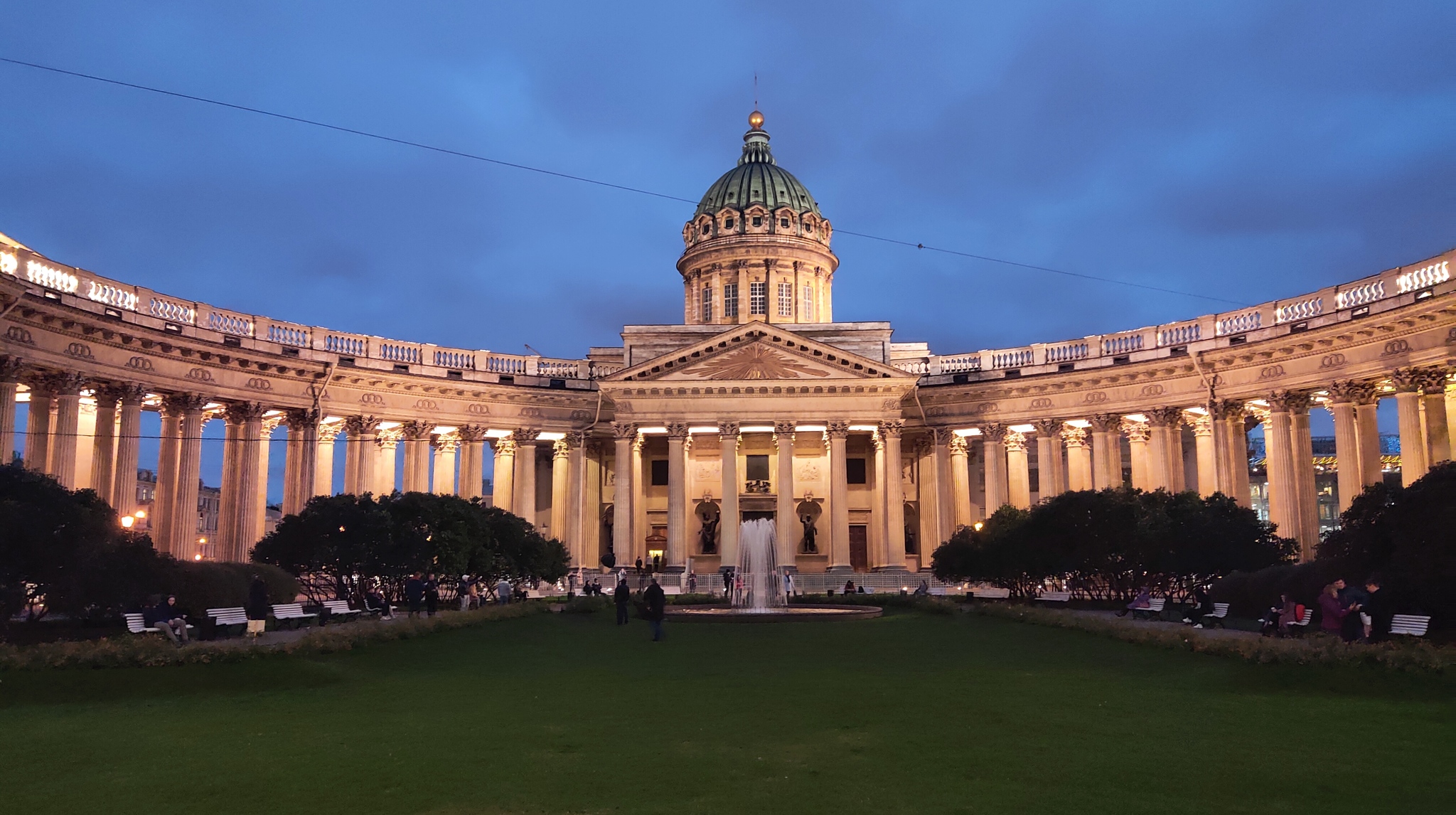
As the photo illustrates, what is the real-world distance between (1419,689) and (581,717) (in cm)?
1177

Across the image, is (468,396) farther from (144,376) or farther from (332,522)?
(332,522)

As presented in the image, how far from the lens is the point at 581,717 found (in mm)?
13984

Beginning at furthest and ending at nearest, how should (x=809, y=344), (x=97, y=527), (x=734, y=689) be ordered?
1. (x=809, y=344)
2. (x=97, y=527)
3. (x=734, y=689)

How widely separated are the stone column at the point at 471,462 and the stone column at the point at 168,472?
1225 cm

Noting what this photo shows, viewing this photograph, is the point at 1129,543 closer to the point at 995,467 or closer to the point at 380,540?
the point at 995,467

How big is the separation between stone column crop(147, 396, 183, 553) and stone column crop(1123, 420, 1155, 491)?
42.2 m

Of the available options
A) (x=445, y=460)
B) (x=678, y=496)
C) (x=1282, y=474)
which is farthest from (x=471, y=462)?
(x=1282, y=474)

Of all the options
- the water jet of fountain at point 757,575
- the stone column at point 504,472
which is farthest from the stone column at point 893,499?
the stone column at point 504,472

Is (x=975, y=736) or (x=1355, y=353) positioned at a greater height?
(x=1355, y=353)

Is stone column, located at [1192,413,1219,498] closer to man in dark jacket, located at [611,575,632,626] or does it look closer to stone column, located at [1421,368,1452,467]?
stone column, located at [1421,368,1452,467]

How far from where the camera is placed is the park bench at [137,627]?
23.5 meters

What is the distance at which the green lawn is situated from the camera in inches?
382

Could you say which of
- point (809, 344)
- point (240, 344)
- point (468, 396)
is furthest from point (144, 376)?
point (809, 344)

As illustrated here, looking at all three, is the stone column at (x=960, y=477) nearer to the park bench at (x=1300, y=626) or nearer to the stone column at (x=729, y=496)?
the stone column at (x=729, y=496)
